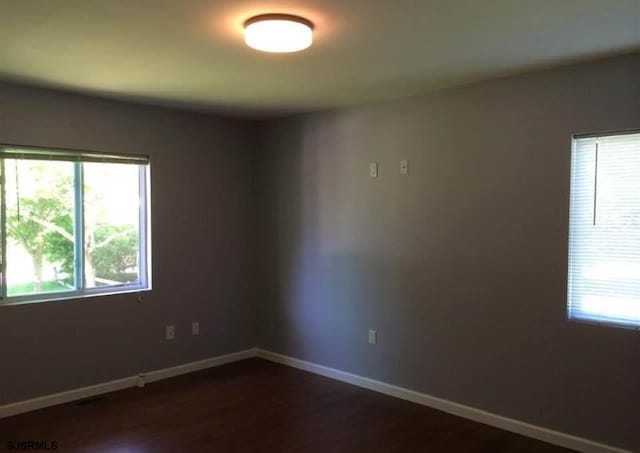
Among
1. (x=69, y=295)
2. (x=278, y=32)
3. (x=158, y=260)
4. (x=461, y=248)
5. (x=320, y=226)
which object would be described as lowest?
(x=69, y=295)

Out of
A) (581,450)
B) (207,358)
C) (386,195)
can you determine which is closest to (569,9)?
(386,195)

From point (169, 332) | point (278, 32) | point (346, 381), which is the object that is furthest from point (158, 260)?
point (278, 32)

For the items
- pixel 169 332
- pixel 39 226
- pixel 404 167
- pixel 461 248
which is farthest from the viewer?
pixel 169 332

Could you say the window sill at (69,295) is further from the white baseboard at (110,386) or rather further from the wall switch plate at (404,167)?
the wall switch plate at (404,167)

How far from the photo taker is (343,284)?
14.3ft

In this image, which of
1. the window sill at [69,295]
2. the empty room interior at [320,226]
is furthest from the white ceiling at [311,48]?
the window sill at [69,295]

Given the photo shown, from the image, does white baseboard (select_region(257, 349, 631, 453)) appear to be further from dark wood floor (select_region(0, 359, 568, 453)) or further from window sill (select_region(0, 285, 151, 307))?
window sill (select_region(0, 285, 151, 307))

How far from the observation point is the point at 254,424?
3432mm

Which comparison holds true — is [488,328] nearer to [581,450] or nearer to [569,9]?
[581,450]

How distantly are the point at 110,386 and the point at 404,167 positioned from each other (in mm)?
2833

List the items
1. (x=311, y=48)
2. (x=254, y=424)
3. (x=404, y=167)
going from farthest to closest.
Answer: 1. (x=404, y=167)
2. (x=254, y=424)
3. (x=311, y=48)

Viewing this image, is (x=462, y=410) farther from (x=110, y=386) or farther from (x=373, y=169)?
(x=110, y=386)

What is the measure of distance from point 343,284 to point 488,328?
131cm

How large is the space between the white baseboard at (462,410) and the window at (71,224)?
167 centimetres
